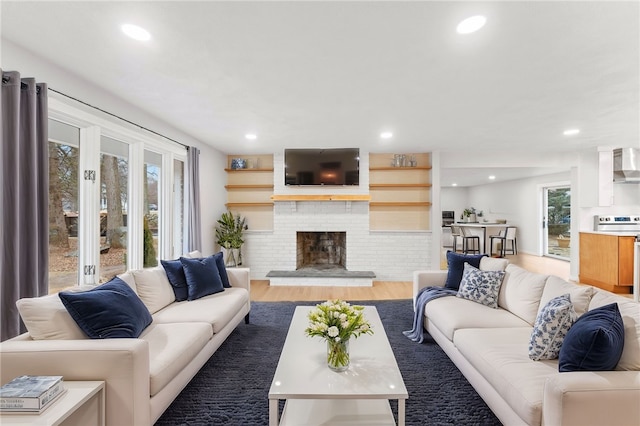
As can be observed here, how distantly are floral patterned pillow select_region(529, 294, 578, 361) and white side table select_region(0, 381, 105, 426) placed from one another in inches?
96.3

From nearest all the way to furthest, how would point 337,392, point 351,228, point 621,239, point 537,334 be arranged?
point 337,392 → point 537,334 → point 621,239 → point 351,228

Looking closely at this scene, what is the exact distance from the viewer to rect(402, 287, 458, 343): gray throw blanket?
3174 millimetres

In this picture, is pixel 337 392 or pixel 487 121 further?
pixel 487 121

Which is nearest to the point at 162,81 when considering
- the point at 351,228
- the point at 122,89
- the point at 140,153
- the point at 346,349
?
the point at 122,89

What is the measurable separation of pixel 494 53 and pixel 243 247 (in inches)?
196

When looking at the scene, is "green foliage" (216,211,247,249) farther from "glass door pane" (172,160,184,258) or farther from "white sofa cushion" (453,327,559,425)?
"white sofa cushion" (453,327,559,425)

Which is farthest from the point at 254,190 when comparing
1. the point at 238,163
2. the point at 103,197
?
the point at 103,197

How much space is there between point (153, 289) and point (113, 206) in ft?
3.81

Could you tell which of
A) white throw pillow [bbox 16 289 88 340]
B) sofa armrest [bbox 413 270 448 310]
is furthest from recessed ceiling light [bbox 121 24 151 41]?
sofa armrest [bbox 413 270 448 310]

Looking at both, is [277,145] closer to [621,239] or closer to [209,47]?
[209,47]

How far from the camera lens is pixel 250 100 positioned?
3117mm

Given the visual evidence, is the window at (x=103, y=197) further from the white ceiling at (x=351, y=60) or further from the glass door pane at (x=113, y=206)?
the white ceiling at (x=351, y=60)

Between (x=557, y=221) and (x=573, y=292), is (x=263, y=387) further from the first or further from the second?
(x=557, y=221)

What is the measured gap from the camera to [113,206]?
3.33 meters
